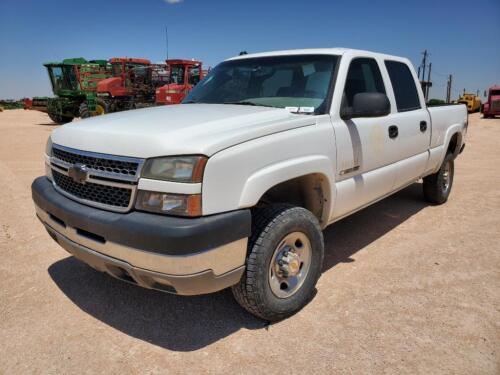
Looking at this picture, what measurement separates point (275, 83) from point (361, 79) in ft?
2.61

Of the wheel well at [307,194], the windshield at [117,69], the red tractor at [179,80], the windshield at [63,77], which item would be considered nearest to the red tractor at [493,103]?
the red tractor at [179,80]

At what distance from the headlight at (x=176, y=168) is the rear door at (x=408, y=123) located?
245 cm

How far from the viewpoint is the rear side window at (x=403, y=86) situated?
4.20 m

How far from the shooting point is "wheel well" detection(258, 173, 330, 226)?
3.06m

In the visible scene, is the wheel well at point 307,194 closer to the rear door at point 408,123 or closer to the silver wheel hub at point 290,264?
the silver wheel hub at point 290,264

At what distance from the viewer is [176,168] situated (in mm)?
2227

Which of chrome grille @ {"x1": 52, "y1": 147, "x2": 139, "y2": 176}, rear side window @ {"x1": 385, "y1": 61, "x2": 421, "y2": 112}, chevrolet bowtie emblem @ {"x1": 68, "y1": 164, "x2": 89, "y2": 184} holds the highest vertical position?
rear side window @ {"x1": 385, "y1": 61, "x2": 421, "y2": 112}

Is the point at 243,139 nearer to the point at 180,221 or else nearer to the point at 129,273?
the point at 180,221

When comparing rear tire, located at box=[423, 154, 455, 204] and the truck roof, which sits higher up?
the truck roof

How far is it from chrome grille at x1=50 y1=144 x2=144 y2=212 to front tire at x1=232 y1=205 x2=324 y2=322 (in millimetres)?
812

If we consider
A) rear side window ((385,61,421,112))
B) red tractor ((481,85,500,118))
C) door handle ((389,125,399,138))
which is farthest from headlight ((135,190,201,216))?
red tractor ((481,85,500,118))

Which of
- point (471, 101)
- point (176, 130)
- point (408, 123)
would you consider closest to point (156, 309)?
point (176, 130)

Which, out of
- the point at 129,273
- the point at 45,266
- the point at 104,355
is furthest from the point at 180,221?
the point at 45,266

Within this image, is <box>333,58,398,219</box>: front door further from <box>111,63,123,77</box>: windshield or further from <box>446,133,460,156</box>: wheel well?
<box>111,63,123,77</box>: windshield
